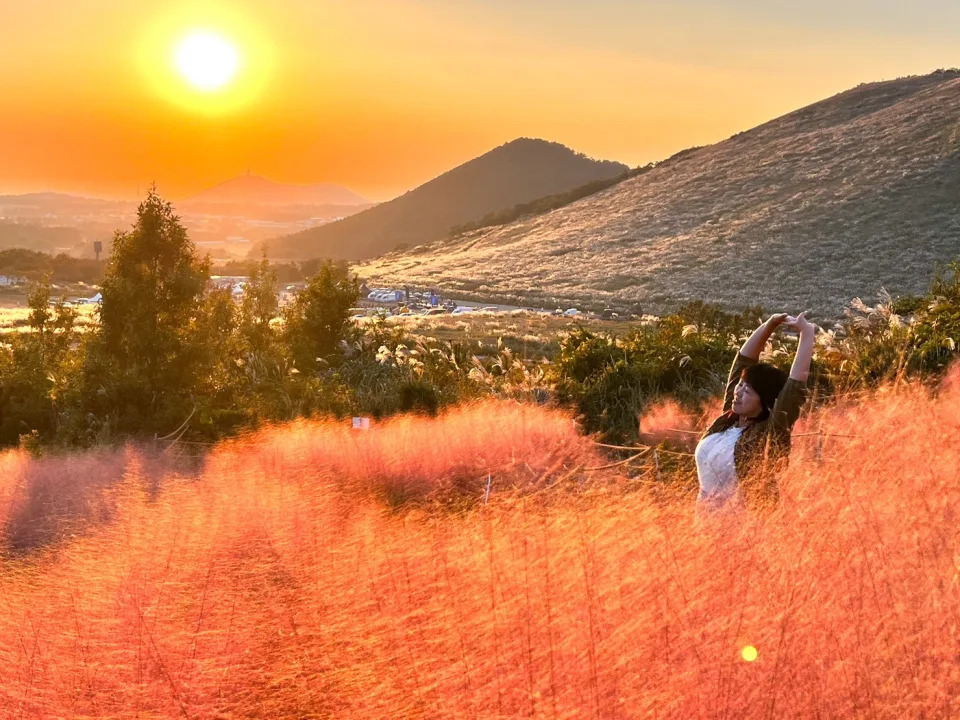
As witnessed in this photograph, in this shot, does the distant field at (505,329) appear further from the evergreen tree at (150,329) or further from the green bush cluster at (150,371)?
the evergreen tree at (150,329)

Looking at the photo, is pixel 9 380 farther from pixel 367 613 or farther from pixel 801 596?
pixel 801 596

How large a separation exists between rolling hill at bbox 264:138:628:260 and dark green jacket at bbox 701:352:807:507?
426ft

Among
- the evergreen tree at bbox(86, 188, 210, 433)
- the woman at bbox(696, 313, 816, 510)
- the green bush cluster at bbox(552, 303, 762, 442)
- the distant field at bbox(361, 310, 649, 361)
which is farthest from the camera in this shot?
the distant field at bbox(361, 310, 649, 361)

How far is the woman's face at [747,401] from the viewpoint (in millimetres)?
4883

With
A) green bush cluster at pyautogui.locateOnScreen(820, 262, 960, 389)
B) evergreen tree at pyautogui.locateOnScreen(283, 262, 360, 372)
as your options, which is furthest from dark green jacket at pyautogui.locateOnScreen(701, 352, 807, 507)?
evergreen tree at pyautogui.locateOnScreen(283, 262, 360, 372)

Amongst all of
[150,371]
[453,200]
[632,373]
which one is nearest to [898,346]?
[632,373]

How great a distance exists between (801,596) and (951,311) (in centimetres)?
787

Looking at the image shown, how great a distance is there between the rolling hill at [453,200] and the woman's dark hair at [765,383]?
5113 inches

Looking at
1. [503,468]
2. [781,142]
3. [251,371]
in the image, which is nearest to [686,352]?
[503,468]

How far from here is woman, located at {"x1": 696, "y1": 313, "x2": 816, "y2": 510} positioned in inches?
187

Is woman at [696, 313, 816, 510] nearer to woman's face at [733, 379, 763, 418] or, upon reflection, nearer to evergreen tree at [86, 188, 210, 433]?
woman's face at [733, 379, 763, 418]

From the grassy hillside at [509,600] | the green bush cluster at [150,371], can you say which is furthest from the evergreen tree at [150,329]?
the grassy hillside at [509,600]

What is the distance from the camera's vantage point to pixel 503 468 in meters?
6.89

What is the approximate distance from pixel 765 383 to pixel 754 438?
329mm
